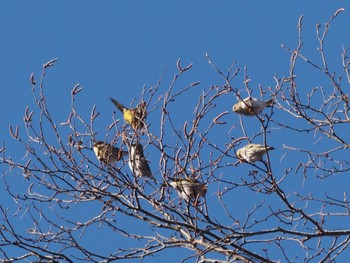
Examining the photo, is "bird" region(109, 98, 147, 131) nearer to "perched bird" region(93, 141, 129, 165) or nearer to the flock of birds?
the flock of birds

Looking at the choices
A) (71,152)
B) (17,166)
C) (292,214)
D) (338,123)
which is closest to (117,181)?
(71,152)

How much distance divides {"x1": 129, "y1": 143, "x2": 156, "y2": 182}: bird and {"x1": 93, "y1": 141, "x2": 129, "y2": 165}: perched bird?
96mm

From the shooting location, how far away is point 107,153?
6312mm

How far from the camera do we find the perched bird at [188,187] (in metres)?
6.12

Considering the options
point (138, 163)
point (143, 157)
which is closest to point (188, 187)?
point (143, 157)

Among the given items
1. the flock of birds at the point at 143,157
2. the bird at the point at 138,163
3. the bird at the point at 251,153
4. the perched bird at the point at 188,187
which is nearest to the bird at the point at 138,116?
the flock of birds at the point at 143,157

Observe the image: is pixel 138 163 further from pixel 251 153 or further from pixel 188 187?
pixel 251 153

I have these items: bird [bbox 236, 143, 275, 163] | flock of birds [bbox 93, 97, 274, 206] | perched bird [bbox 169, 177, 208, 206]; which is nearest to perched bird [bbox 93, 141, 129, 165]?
flock of birds [bbox 93, 97, 274, 206]

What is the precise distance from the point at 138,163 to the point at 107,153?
1.75 ft

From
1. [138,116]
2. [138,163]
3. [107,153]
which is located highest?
[138,116]

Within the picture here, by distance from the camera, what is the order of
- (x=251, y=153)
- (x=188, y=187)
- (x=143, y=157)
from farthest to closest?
(x=251, y=153), (x=143, y=157), (x=188, y=187)

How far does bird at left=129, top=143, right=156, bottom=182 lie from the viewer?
6.11m

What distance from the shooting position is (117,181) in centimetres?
607

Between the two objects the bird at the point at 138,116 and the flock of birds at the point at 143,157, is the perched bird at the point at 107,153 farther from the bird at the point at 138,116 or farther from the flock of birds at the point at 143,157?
the bird at the point at 138,116
